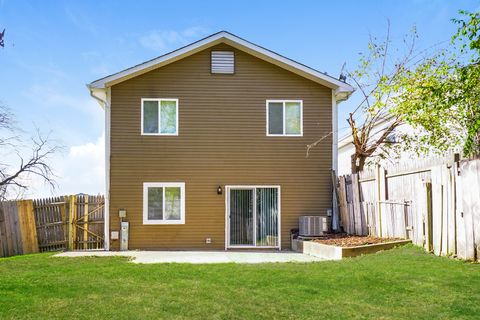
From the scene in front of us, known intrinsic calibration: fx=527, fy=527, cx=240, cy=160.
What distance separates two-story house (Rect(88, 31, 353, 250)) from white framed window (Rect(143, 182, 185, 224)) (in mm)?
29

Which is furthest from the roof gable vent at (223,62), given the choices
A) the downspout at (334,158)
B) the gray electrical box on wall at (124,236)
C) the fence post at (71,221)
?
the fence post at (71,221)

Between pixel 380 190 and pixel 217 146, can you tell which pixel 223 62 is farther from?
pixel 380 190

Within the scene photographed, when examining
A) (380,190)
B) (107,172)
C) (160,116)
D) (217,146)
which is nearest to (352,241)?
(380,190)

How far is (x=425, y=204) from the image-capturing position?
34.5ft

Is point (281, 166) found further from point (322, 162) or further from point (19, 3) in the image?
point (19, 3)

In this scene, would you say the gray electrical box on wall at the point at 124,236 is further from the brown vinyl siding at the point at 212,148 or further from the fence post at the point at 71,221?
the fence post at the point at 71,221

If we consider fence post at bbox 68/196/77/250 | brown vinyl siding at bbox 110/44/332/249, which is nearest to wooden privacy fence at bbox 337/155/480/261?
brown vinyl siding at bbox 110/44/332/249

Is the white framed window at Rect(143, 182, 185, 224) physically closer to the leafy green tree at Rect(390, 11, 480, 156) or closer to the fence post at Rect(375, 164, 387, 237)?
the fence post at Rect(375, 164, 387, 237)

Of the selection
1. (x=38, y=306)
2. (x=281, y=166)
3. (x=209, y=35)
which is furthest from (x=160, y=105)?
(x=38, y=306)

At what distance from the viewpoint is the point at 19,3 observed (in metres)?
12.6

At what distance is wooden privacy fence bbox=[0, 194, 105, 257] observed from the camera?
1560 centimetres

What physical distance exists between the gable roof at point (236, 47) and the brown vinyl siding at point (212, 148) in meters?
0.20

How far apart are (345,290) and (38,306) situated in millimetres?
4060

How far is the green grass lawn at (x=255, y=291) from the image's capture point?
6.23m
